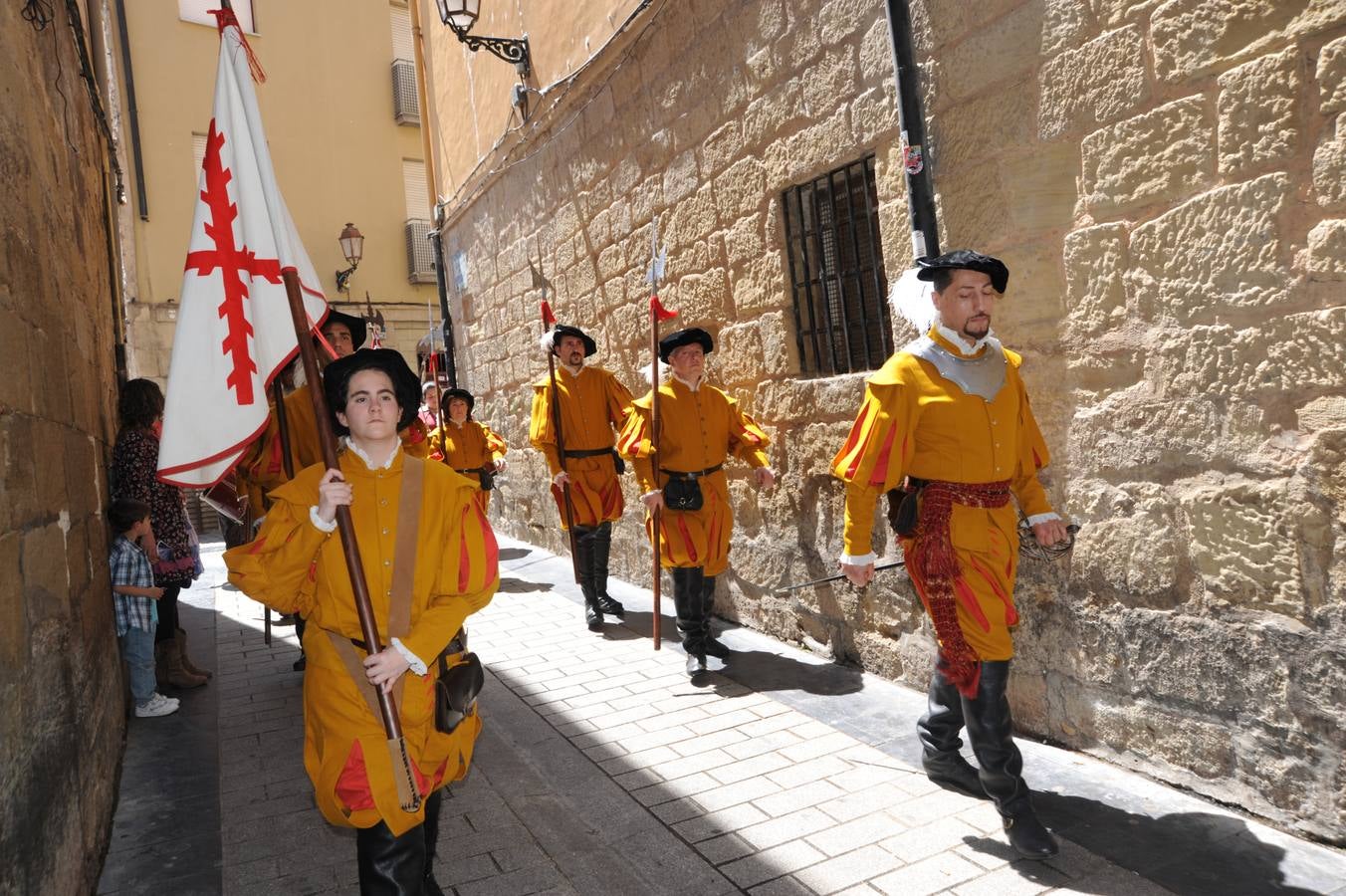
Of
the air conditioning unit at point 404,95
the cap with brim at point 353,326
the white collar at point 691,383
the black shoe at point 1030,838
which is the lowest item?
the black shoe at point 1030,838

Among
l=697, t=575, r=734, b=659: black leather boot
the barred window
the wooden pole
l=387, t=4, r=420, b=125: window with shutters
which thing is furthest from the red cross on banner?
l=387, t=4, r=420, b=125: window with shutters

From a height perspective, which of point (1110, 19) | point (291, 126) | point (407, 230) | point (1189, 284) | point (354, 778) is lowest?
point (354, 778)

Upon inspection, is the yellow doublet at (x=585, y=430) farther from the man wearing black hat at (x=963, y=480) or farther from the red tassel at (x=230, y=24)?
the red tassel at (x=230, y=24)

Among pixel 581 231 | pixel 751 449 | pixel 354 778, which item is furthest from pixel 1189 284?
pixel 581 231

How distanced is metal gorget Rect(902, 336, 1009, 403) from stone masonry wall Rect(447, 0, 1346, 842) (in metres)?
0.42

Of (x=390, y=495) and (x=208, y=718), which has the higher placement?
(x=390, y=495)

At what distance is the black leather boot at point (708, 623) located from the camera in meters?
4.86

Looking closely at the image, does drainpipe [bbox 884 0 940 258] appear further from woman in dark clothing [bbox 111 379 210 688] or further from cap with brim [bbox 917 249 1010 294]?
woman in dark clothing [bbox 111 379 210 688]

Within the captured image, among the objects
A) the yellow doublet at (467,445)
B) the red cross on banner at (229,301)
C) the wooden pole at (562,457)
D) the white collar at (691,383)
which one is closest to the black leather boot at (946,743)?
the white collar at (691,383)

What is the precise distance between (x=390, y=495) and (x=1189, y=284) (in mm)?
2452

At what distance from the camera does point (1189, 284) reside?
2.91 m

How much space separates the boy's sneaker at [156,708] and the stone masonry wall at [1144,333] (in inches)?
129

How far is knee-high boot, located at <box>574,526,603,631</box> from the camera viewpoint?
595 centimetres

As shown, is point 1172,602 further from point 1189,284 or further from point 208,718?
point 208,718
